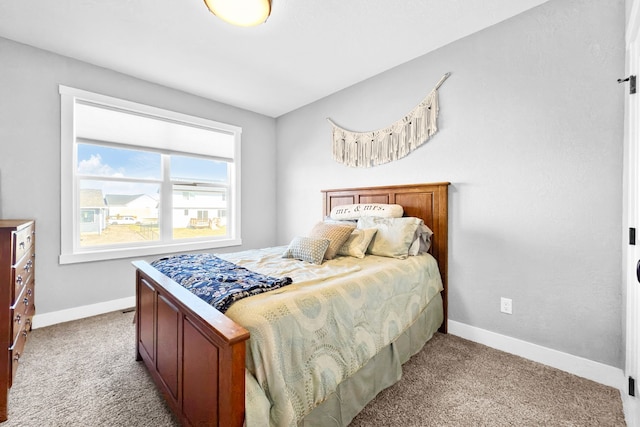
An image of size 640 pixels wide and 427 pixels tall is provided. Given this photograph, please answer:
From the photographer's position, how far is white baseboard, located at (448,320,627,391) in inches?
68.5

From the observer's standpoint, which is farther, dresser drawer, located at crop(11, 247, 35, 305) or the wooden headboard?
the wooden headboard

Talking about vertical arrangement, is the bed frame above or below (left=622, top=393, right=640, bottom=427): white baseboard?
above

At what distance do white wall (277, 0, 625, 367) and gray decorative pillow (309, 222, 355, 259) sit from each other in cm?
92

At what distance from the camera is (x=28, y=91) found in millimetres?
2510

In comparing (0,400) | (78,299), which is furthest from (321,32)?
(78,299)

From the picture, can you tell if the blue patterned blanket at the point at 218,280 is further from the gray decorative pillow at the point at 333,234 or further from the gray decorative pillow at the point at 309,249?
the gray decorative pillow at the point at 333,234

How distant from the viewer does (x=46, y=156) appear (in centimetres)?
260

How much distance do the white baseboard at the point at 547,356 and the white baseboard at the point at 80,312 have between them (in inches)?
134

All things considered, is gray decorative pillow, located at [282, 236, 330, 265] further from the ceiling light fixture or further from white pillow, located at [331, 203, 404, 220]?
the ceiling light fixture

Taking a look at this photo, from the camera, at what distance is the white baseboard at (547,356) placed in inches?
68.5

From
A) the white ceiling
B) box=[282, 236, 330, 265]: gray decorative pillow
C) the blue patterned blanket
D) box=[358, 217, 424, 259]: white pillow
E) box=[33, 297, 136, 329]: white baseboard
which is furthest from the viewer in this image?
box=[33, 297, 136, 329]: white baseboard

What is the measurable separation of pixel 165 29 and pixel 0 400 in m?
2.66

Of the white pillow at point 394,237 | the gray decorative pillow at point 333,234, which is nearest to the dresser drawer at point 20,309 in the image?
the gray decorative pillow at point 333,234

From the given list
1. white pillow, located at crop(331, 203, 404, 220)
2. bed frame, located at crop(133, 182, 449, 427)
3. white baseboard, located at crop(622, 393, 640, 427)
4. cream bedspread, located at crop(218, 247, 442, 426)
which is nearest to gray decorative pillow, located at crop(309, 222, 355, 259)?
cream bedspread, located at crop(218, 247, 442, 426)
